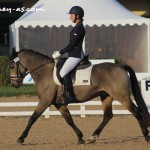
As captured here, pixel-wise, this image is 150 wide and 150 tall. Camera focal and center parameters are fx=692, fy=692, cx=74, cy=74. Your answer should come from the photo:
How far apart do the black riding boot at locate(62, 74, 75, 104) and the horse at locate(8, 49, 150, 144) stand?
12cm

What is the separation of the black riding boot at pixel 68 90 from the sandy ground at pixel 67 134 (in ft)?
2.72

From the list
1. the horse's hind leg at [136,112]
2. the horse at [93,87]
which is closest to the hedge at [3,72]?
the horse at [93,87]

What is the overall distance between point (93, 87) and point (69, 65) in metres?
0.60

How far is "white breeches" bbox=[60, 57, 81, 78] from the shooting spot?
42.0ft

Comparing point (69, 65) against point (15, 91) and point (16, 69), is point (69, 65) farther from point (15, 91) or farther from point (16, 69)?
point (15, 91)

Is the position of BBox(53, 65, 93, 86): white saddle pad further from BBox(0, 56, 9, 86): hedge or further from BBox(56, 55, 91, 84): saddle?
BBox(0, 56, 9, 86): hedge

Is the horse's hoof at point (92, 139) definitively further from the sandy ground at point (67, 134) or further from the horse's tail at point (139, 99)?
the horse's tail at point (139, 99)

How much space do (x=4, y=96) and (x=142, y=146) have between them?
12800mm

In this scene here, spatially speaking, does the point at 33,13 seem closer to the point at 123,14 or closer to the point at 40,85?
the point at 123,14

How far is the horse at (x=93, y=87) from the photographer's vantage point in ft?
41.4

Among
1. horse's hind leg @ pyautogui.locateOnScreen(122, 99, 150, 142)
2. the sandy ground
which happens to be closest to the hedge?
the sandy ground

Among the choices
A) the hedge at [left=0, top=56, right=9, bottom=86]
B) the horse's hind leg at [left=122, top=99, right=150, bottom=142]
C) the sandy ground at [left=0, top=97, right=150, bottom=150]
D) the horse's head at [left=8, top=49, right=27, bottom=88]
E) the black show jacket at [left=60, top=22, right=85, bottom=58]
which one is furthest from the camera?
the hedge at [left=0, top=56, right=9, bottom=86]

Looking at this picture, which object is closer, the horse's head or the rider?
the rider

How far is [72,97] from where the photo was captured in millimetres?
12828
